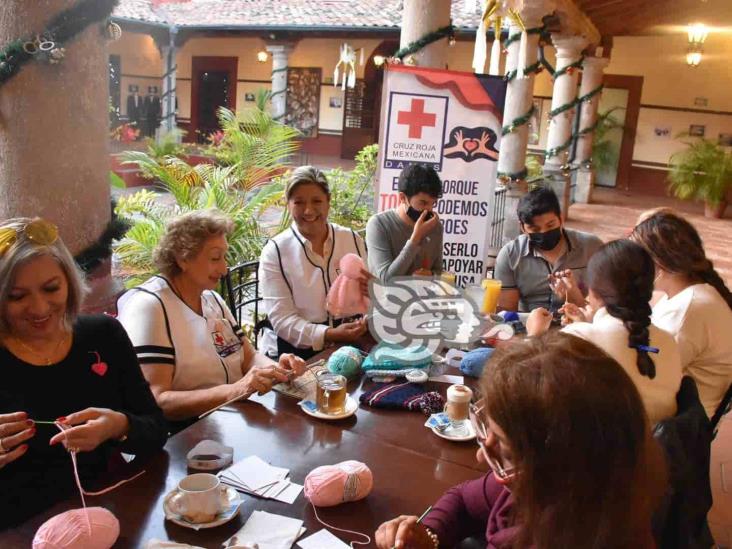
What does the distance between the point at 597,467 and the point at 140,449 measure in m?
1.18

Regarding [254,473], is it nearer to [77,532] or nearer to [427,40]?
[77,532]

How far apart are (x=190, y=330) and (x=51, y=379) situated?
0.53 metres

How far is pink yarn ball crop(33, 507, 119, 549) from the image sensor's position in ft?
3.89

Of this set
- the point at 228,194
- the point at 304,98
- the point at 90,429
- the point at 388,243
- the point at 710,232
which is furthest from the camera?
the point at 304,98

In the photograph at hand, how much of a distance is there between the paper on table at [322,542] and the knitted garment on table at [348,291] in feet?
4.17

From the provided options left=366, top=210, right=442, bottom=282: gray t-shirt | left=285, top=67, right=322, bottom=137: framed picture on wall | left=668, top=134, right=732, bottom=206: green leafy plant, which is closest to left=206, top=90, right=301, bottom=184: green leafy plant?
left=366, top=210, right=442, bottom=282: gray t-shirt

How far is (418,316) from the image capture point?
2275mm

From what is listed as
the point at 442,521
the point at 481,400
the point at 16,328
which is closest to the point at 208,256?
the point at 16,328

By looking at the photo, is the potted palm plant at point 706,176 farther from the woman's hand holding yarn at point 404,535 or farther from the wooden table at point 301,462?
the woman's hand holding yarn at point 404,535

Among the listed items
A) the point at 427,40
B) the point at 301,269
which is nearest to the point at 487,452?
the point at 301,269

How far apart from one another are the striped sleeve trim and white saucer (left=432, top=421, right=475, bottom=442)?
888 millimetres

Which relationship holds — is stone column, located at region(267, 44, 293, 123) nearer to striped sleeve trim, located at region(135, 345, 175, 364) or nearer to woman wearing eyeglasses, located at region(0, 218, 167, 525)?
striped sleeve trim, located at region(135, 345, 175, 364)

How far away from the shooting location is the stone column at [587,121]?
11.9m

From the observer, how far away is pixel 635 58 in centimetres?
1377
